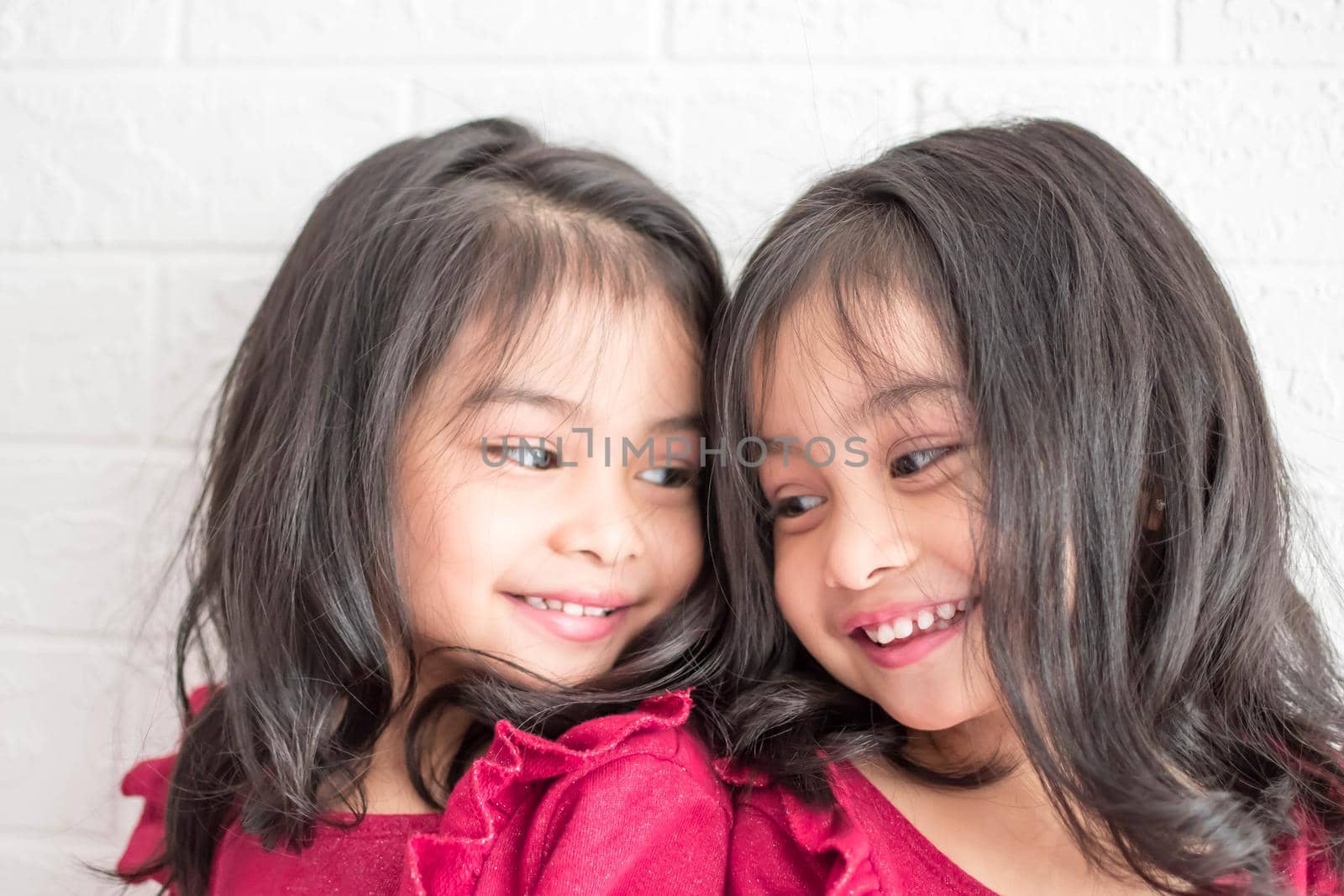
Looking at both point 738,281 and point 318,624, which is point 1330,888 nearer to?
point 738,281

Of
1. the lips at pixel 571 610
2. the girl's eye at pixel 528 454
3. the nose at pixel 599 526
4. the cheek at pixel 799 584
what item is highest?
the girl's eye at pixel 528 454

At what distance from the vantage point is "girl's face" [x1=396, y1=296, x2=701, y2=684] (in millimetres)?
812

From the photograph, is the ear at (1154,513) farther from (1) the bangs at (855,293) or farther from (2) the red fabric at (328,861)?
(2) the red fabric at (328,861)

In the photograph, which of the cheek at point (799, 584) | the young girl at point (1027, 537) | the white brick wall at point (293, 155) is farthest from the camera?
the white brick wall at point (293, 155)

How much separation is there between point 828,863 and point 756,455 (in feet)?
0.99

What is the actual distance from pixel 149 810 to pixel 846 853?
0.68 metres

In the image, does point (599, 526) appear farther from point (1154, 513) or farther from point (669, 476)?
point (1154, 513)

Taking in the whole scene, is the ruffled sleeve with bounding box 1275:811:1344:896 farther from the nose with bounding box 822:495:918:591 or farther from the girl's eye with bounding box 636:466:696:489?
the girl's eye with bounding box 636:466:696:489

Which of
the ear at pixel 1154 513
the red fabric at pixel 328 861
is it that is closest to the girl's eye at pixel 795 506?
the ear at pixel 1154 513

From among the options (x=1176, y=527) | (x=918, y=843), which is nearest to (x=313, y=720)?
(x=918, y=843)

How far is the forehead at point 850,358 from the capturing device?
0.70 meters

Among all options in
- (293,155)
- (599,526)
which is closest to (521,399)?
(599,526)

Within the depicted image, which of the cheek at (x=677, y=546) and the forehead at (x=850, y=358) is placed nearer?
the forehead at (x=850, y=358)

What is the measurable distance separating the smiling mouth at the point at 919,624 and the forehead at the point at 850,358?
0.15 meters
